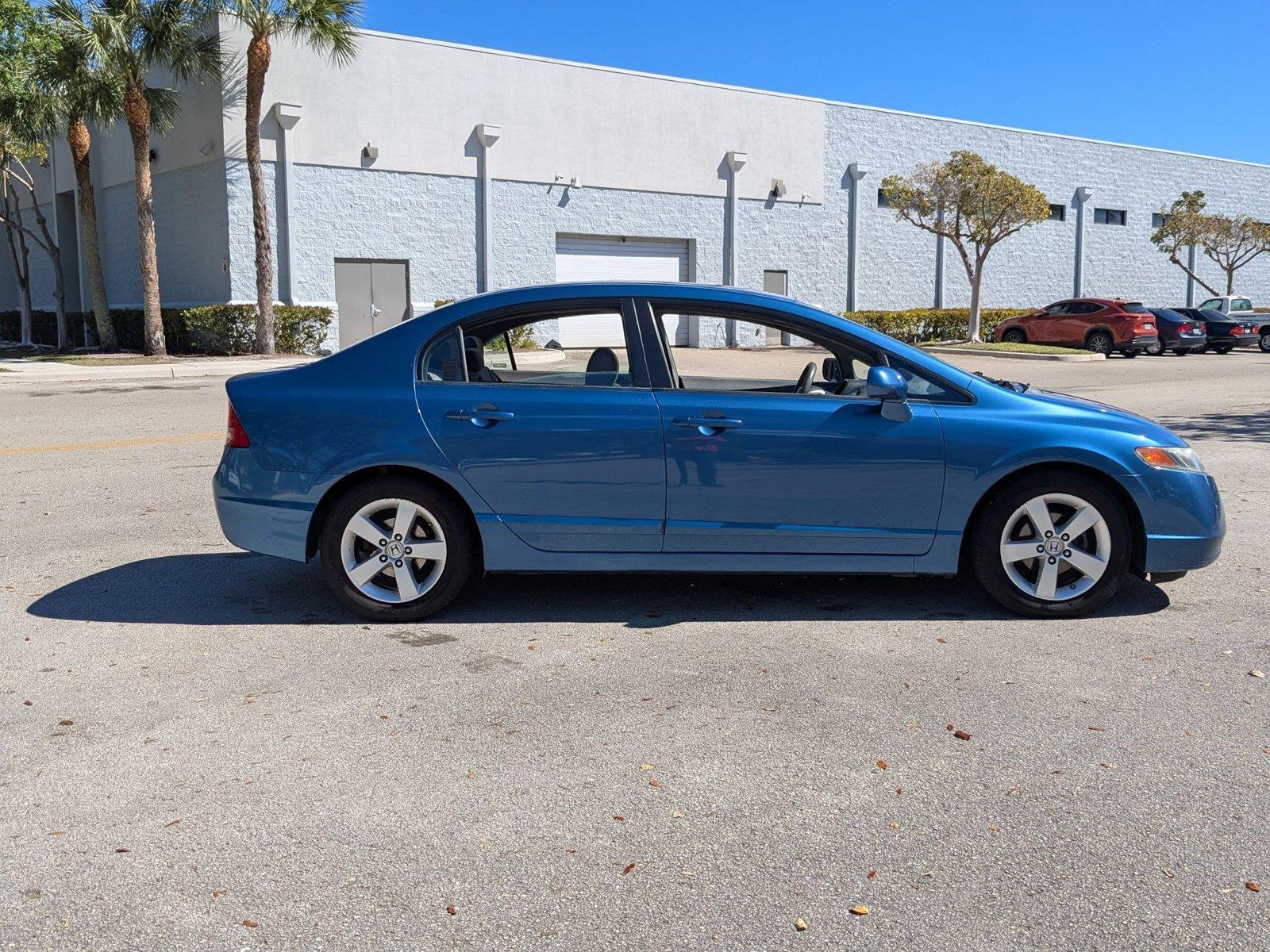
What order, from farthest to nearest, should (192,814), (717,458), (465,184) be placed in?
1. (465,184)
2. (717,458)
3. (192,814)

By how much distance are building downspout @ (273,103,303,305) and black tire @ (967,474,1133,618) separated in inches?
980

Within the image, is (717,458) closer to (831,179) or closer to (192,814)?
(192,814)

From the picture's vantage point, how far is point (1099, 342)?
3183 cm

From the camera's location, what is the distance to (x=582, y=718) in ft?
14.5

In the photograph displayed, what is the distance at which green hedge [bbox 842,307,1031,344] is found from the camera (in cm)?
3741

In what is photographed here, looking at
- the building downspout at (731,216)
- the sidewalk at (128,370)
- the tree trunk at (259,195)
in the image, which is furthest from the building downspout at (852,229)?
the sidewalk at (128,370)

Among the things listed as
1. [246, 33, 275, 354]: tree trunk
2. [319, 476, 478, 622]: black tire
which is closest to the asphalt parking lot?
[319, 476, 478, 622]: black tire

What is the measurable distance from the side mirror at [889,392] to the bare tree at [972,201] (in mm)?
30183

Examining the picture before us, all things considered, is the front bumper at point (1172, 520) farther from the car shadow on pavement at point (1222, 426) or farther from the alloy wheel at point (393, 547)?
the car shadow on pavement at point (1222, 426)

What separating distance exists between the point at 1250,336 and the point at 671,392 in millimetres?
34470

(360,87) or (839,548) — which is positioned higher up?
(360,87)

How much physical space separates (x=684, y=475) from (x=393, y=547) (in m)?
1.39

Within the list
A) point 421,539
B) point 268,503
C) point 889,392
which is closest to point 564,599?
point 421,539

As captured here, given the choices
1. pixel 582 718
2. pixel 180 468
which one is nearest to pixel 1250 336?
pixel 180 468
